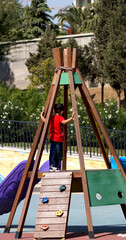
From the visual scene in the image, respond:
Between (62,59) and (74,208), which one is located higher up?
(62,59)

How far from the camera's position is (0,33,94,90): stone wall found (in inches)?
1549

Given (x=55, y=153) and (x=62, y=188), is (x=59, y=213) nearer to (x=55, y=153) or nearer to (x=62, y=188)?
(x=62, y=188)

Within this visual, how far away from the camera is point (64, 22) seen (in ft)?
187

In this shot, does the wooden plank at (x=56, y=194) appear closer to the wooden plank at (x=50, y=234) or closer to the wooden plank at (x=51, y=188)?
the wooden plank at (x=51, y=188)

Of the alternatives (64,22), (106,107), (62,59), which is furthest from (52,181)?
(64,22)

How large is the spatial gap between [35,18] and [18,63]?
36.9ft

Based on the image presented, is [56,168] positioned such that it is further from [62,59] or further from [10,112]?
[10,112]

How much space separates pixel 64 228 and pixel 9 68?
34619 mm

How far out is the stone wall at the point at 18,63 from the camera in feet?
129

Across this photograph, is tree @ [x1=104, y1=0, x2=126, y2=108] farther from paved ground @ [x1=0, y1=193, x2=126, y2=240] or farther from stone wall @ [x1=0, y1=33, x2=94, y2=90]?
paved ground @ [x1=0, y1=193, x2=126, y2=240]

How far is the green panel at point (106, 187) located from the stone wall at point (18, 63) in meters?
31.2

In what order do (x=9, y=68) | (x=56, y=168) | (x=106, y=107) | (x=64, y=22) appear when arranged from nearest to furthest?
(x=56, y=168) < (x=106, y=107) < (x=9, y=68) < (x=64, y=22)

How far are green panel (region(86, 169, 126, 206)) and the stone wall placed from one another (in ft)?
102

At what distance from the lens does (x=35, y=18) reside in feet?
163
